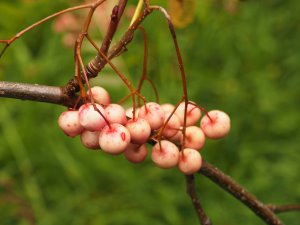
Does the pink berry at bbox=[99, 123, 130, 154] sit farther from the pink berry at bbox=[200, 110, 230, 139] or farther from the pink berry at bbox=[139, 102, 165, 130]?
the pink berry at bbox=[200, 110, 230, 139]

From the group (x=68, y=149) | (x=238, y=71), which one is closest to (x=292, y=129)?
(x=238, y=71)

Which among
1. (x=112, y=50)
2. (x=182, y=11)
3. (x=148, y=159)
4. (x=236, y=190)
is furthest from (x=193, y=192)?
(x=148, y=159)

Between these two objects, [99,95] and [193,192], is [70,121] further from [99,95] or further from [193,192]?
[193,192]

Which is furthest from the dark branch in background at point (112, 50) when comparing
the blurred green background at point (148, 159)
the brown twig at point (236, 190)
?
the blurred green background at point (148, 159)

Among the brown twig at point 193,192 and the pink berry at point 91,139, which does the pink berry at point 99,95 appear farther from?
the brown twig at point 193,192

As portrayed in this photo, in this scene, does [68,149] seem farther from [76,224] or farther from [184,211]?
[184,211]

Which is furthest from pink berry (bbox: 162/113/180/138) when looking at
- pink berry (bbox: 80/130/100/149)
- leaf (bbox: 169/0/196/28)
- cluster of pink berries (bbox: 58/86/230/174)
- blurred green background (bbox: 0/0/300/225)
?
blurred green background (bbox: 0/0/300/225)
